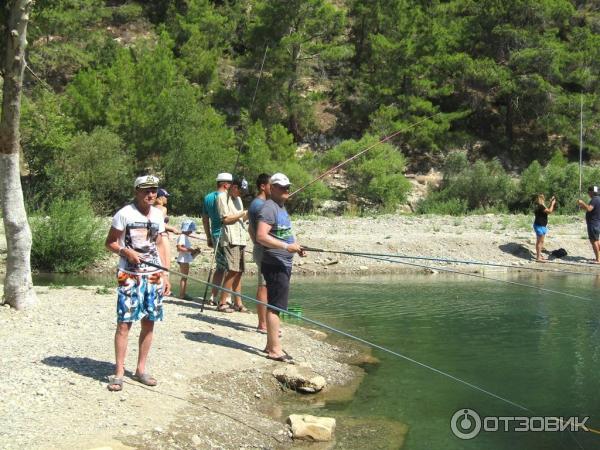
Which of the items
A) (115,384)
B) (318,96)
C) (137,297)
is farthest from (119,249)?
(318,96)

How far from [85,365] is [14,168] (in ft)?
9.67

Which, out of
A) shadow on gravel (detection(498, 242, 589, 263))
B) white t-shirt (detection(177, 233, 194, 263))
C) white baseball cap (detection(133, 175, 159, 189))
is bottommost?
shadow on gravel (detection(498, 242, 589, 263))

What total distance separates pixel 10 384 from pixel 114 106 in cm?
2837

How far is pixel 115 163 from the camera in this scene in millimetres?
30172

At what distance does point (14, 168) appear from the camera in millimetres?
8445

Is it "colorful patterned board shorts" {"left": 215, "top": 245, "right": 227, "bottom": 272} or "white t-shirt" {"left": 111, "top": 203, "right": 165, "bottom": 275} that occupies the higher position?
"white t-shirt" {"left": 111, "top": 203, "right": 165, "bottom": 275}

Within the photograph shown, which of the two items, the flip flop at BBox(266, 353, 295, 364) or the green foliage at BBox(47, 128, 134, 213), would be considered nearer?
the flip flop at BBox(266, 353, 295, 364)

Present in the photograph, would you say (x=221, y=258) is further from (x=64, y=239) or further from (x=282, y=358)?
(x=64, y=239)

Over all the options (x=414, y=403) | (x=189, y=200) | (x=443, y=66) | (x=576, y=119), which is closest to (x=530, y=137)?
(x=576, y=119)

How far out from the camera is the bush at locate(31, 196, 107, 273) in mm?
16438

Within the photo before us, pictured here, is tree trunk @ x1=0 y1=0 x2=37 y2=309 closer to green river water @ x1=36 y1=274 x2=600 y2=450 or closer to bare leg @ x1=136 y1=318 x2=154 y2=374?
bare leg @ x1=136 y1=318 x2=154 y2=374

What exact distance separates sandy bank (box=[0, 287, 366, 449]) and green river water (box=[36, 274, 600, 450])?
823mm

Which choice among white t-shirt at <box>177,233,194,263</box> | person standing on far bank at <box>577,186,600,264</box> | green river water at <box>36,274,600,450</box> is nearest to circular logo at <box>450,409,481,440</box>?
green river water at <box>36,274,600,450</box>

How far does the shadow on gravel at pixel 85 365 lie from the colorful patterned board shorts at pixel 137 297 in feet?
2.21
